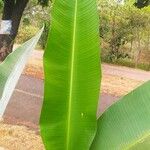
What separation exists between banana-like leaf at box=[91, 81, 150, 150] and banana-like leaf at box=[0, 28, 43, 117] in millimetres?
290

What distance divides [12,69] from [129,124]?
1.21ft

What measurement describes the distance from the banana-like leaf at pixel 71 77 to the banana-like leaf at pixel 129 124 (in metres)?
0.05

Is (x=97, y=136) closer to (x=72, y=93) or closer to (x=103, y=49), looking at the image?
(x=72, y=93)

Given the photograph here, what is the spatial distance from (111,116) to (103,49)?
24.3 metres

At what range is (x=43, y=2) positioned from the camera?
15312 millimetres

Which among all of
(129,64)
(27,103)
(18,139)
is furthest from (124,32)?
(18,139)

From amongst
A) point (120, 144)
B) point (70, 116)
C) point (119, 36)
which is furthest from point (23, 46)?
point (119, 36)

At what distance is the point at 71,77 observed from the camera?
1549 mm

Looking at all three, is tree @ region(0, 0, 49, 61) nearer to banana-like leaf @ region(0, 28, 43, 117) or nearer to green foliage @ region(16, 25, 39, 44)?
banana-like leaf @ region(0, 28, 43, 117)

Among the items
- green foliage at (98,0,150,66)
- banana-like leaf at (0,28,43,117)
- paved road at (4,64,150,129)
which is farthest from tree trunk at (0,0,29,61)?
banana-like leaf at (0,28,43,117)

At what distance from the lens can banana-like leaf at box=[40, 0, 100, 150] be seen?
1485 mm

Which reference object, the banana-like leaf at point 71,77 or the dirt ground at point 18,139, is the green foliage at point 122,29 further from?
the banana-like leaf at point 71,77

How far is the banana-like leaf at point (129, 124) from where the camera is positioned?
146 cm

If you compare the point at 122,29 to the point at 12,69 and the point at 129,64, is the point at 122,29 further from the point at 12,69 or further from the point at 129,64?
the point at 12,69
